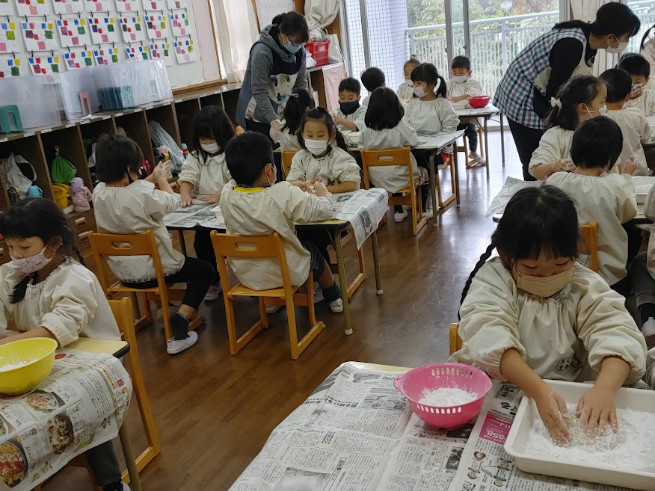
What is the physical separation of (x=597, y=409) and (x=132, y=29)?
18.8ft

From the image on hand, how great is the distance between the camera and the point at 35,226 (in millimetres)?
1860

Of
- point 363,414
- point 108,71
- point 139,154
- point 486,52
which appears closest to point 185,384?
point 139,154

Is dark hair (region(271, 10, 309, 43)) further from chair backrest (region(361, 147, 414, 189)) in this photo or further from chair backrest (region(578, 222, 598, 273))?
chair backrest (region(578, 222, 598, 273))

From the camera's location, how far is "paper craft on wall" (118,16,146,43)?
5730 mm

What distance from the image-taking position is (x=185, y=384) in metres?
2.73

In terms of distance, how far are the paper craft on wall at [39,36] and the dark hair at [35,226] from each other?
11.7ft

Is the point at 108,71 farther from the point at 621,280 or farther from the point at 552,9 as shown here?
the point at 552,9

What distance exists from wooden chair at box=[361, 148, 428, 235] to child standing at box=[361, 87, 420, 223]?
6 centimetres

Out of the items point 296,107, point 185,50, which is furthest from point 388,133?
point 185,50

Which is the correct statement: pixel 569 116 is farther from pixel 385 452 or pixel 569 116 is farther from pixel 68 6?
pixel 68 6

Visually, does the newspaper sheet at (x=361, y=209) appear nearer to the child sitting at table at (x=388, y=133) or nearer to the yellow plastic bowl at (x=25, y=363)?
the child sitting at table at (x=388, y=133)

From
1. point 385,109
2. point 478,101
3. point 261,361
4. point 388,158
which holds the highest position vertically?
point 385,109

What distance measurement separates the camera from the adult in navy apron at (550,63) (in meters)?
3.08

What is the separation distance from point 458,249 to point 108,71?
3.36 metres
